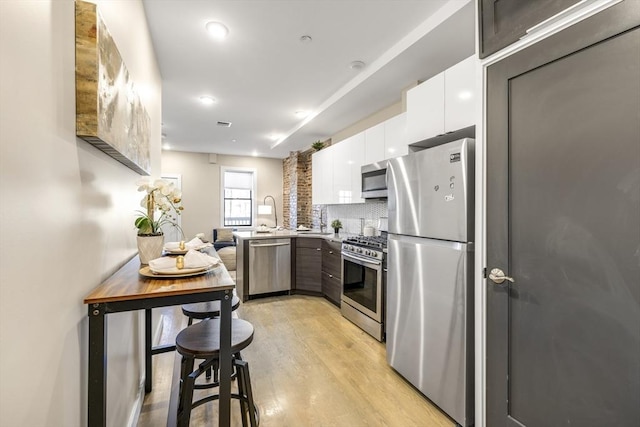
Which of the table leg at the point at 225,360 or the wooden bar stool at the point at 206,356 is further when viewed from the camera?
the wooden bar stool at the point at 206,356

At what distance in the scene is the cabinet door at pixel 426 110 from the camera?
2.17 m

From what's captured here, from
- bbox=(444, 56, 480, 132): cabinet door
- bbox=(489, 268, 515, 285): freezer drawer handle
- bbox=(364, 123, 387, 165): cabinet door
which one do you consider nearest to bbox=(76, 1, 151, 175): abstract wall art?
bbox=(489, 268, 515, 285): freezer drawer handle

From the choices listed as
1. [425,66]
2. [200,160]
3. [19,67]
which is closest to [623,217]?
[19,67]

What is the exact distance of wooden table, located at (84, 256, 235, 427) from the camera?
1.01 m

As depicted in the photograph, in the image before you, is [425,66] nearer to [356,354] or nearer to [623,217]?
[623,217]

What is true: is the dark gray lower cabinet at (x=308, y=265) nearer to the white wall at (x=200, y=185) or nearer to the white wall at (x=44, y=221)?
the white wall at (x=44, y=221)

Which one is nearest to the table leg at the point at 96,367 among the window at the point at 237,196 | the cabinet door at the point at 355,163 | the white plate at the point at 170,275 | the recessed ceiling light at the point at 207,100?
the white plate at the point at 170,275

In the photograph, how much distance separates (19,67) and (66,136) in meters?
0.27

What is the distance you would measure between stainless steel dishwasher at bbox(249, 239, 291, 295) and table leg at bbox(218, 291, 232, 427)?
2.93 m

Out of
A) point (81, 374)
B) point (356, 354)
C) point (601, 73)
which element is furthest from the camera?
point (356, 354)

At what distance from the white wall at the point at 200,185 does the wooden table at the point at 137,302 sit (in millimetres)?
6325

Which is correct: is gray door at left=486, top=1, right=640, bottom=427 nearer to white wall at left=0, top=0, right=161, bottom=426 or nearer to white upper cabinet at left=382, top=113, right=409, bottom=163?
white upper cabinet at left=382, top=113, right=409, bottom=163

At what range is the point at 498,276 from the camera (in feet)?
4.89

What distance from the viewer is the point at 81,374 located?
1.01 metres
